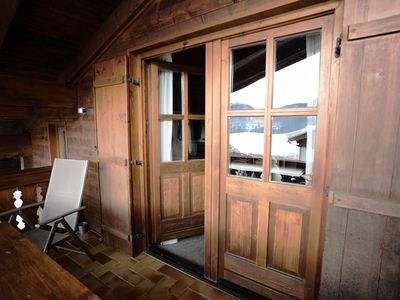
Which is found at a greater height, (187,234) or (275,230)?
(275,230)

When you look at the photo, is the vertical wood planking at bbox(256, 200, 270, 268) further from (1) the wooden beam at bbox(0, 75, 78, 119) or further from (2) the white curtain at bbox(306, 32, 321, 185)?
(1) the wooden beam at bbox(0, 75, 78, 119)

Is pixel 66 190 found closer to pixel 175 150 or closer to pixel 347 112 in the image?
pixel 175 150

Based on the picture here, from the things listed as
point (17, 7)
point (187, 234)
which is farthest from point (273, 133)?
point (17, 7)

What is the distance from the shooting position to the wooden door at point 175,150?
223 cm

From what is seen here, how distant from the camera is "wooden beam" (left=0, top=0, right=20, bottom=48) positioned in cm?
160

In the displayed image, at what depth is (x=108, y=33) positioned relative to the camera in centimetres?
205

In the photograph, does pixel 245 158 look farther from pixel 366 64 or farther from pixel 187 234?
pixel 187 234

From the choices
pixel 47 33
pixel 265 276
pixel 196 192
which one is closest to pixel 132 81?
pixel 47 33

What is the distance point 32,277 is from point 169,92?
1.83 metres

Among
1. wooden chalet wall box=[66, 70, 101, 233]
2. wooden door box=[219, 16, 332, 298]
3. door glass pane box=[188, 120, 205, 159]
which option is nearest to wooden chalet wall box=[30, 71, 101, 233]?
wooden chalet wall box=[66, 70, 101, 233]

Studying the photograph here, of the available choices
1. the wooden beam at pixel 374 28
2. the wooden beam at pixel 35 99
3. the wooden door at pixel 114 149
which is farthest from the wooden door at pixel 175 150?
the wooden beam at pixel 374 28

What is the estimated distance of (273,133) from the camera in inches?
59.9

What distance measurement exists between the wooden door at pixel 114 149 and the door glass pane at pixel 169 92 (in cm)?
37

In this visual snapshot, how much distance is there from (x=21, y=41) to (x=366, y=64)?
8.91ft
